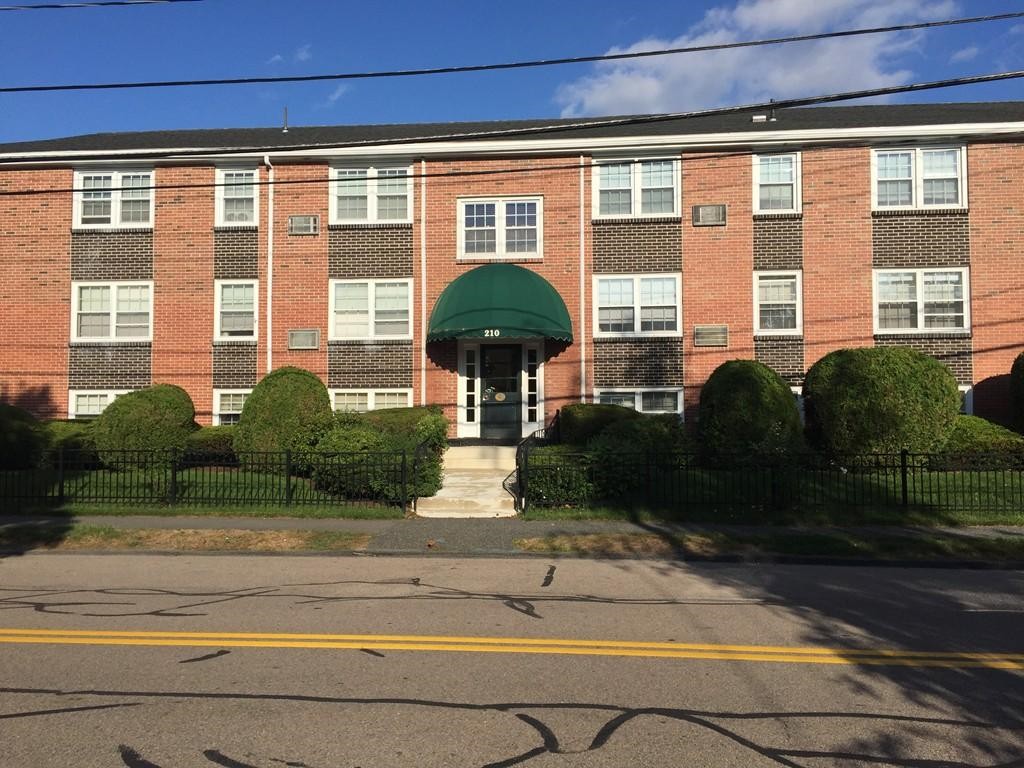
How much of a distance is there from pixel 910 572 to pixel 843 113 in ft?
53.4

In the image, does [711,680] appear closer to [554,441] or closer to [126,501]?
[126,501]

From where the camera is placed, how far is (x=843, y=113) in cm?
2195

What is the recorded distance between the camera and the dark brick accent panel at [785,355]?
19.5m

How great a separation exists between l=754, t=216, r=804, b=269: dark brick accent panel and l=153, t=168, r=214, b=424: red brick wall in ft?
46.1

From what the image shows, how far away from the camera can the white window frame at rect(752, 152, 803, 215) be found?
774 inches

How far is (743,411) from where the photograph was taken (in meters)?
15.3

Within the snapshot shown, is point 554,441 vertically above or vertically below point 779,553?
above

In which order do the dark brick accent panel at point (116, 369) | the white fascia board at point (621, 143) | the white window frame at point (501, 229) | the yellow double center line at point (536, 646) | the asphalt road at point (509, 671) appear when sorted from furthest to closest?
the dark brick accent panel at point (116, 369), the white window frame at point (501, 229), the white fascia board at point (621, 143), the yellow double center line at point (536, 646), the asphalt road at point (509, 671)

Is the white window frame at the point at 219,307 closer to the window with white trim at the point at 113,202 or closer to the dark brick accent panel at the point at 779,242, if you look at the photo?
the window with white trim at the point at 113,202

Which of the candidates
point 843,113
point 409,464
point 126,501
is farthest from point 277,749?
point 843,113

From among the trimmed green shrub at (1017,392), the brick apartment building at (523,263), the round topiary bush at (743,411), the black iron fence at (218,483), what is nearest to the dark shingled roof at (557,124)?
the brick apartment building at (523,263)

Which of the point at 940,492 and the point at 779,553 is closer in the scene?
the point at 779,553

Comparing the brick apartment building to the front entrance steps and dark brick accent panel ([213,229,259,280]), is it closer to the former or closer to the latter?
dark brick accent panel ([213,229,259,280])

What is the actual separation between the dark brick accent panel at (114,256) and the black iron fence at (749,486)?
41.3 feet
